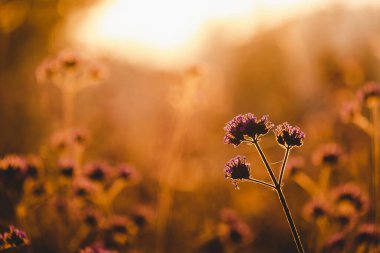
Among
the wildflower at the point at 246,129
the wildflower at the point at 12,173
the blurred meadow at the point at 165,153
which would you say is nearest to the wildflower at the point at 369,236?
the blurred meadow at the point at 165,153

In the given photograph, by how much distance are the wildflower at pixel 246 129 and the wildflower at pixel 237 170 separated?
101 millimetres

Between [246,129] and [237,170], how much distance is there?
0.73 ft

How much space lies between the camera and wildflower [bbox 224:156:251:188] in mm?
2379

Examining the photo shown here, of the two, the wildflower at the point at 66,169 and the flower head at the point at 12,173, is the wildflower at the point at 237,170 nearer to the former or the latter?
the flower head at the point at 12,173

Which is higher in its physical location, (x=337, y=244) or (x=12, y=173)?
(x=337, y=244)

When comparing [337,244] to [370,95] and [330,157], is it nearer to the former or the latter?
[330,157]

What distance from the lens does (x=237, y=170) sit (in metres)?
2.40

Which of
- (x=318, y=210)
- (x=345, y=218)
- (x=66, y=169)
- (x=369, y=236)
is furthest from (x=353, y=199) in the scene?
(x=66, y=169)

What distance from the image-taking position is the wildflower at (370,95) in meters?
4.39

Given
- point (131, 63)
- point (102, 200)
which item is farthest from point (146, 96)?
point (102, 200)

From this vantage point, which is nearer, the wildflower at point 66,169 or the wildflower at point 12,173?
the wildflower at point 12,173

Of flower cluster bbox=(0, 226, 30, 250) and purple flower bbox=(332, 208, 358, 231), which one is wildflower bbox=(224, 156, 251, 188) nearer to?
flower cluster bbox=(0, 226, 30, 250)

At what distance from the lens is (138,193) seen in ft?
27.1

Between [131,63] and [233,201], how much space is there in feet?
40.7
